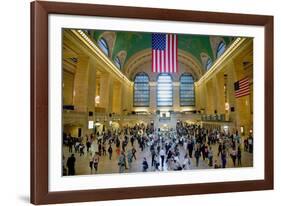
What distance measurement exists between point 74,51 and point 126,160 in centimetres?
132

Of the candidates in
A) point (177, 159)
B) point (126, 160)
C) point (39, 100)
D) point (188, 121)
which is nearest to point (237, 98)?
point (188, 121)

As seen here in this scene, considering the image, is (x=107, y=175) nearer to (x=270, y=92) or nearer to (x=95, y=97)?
(x=95, y=97)

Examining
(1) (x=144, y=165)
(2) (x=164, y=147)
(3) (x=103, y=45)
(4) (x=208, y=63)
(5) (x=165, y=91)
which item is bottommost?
(1) (x=144, y=165)

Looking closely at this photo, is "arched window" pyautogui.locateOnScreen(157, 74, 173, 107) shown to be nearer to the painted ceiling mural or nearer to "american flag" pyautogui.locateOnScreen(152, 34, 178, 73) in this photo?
"american flag" pyautogui.locateOnScreen(152, 34, 178, 73)

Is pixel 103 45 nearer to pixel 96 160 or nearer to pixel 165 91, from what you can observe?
pixel 165 91

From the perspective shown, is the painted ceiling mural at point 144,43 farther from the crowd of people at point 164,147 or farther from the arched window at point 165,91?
the crowd of people at point 164,147

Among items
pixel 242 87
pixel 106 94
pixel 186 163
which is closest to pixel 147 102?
pixel 106 94

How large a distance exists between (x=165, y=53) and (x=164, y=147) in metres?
1.07

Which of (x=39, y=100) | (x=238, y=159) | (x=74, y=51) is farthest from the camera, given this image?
(x=238, y=159)

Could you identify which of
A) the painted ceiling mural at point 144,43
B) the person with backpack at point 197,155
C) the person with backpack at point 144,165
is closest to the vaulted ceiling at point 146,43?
the painted ceiling mural at point 144,43

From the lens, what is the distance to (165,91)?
3945 mm

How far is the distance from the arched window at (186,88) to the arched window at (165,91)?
0.50 feet

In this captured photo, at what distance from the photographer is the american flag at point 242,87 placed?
162 inches

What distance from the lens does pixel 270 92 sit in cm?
417
